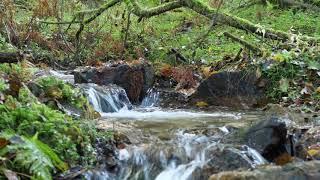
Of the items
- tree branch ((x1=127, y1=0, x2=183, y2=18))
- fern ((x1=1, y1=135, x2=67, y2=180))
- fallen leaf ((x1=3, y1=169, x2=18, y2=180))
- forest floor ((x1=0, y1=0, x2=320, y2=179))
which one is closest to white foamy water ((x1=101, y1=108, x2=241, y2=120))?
forest floor ((x1=0, y1=0, x2=320, y2=179))

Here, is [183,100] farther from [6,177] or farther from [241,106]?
[6,177]

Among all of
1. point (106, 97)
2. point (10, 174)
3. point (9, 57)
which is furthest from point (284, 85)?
point (10, 174)

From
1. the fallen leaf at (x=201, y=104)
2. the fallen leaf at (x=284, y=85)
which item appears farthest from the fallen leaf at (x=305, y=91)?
the fallen leaf at (x=201, y=104)

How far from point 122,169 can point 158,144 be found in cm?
60

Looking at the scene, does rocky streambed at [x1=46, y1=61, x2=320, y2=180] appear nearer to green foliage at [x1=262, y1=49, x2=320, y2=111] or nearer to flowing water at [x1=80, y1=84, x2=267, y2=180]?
flowing water at [x1=80, y1=84, x2=267, y2=180]

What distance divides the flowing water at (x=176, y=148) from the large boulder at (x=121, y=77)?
6.45 ft

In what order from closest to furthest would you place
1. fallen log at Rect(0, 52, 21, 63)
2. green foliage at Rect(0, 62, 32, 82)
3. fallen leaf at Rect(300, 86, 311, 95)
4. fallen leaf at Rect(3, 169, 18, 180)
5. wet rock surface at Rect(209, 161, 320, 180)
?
wet rock surface at Rect(209, 161, 320, 180) < fallen leaf at Rect(3, 169, 18, 180) < fallen log at Rect(0, 52, 21, 63) < green foliage at Rect(0, 62, 32, 82) < fallen leaf at Rect(300, 86, 311, 95)

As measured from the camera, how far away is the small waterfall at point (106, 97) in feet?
28.7

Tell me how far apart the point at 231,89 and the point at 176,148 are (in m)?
3.61

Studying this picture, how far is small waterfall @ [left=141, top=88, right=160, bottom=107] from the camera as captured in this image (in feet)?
31.7

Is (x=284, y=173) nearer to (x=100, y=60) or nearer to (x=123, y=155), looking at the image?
(x=123, y=155)

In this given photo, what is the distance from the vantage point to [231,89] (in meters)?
8.98

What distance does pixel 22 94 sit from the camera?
5.70m

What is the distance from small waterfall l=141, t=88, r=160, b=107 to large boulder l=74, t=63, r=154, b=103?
113 millimetres
